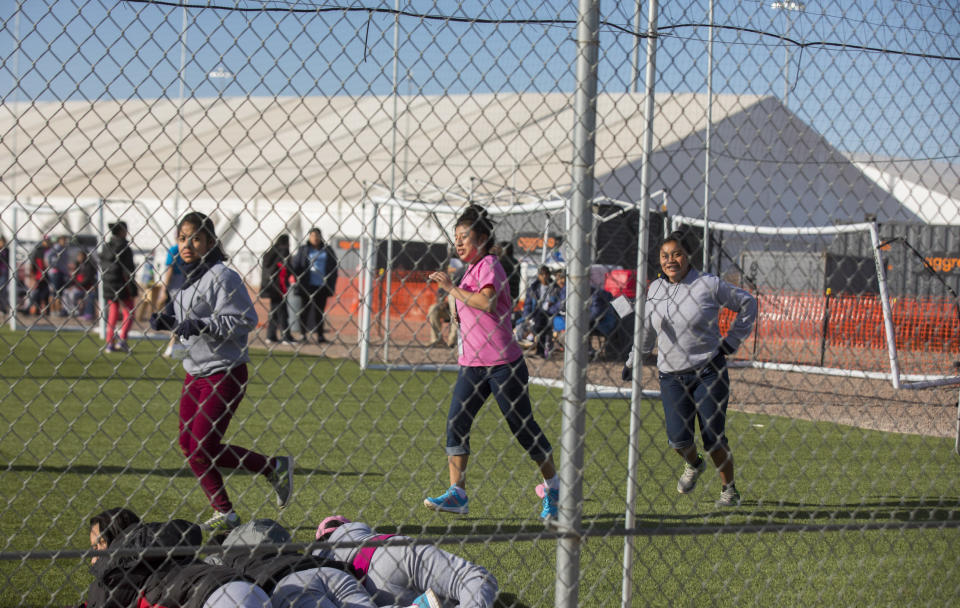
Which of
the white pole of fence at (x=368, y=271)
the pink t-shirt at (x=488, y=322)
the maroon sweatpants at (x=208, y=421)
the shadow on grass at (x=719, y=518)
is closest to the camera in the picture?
the white pole of fence at (x=368, y=271)

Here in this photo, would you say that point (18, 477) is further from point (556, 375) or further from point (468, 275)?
point (556, 375)

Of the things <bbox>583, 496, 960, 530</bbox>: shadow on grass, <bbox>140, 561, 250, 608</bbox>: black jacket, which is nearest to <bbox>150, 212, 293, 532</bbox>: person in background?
<bbox>140, 561, 250, 608</bbox>: black jacket

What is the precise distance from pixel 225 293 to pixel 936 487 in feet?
15.8

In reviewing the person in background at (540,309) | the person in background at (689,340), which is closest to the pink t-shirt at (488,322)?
the person in background at (689,340)

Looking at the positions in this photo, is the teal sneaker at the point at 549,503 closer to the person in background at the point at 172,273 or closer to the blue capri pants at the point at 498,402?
the blue capri pants at the point at 498,402

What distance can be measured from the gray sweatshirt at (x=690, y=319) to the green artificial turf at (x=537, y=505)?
0.63 meters

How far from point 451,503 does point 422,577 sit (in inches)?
62.0

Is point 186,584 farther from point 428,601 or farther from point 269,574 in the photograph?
point 428,601

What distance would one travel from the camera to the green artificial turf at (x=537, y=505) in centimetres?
398

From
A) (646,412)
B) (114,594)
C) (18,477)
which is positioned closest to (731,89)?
(114,594)

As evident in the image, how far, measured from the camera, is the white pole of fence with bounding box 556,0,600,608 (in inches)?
114

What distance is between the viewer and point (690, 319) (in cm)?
551

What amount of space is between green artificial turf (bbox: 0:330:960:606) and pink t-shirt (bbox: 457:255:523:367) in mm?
418

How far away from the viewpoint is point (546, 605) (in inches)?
154
